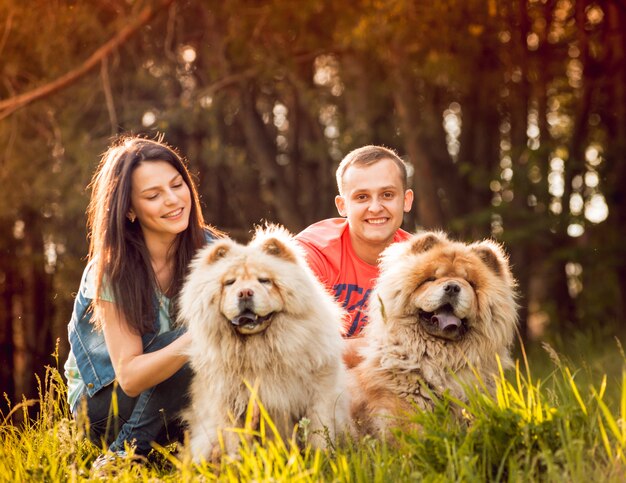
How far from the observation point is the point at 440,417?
3.15 meters

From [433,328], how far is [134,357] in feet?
4.68

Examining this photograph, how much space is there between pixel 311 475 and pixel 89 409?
1624 millimetres

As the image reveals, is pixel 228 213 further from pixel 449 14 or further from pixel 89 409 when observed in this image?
pixel 89 409

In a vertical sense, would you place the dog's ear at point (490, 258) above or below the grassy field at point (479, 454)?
above

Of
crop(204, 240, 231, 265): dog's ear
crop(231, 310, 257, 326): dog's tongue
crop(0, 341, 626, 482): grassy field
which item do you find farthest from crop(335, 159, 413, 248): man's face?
crop(0, 341, 626, 482): grassy field

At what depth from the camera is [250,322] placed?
3.29m

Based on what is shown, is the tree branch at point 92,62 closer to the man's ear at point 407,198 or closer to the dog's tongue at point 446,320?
the man's ear at point 407,198

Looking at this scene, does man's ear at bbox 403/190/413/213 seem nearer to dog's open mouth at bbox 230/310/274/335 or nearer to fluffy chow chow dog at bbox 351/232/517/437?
fluffy chow chow dog at bbox 351/232/517/437

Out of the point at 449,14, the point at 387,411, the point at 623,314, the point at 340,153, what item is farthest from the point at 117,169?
the point at 623,314

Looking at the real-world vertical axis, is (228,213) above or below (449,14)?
below

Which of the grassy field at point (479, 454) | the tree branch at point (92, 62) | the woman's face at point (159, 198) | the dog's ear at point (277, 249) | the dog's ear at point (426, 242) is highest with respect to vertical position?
the tree branch at point (92, 62)

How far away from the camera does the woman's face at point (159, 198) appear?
3.85m

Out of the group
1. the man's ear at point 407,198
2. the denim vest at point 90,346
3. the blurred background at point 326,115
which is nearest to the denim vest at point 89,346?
the denim vest at point 90,346

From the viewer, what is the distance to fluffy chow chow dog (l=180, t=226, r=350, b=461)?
3.28 meters
